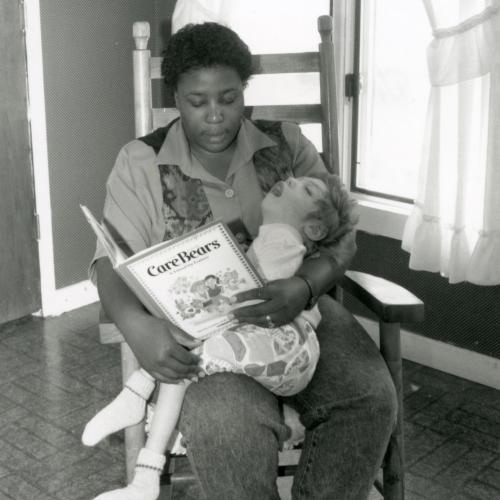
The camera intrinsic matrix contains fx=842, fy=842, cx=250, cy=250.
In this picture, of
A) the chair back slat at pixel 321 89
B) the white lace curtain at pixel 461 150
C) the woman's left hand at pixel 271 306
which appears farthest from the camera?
the white lace curtain at pixel 461 150

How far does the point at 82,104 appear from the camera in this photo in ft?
10.9

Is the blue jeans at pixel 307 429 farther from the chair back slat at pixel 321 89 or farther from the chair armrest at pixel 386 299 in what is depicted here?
the chair back slat at pixel 321 89

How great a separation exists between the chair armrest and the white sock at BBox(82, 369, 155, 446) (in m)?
0.47

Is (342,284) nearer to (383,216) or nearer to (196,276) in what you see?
(196,276)

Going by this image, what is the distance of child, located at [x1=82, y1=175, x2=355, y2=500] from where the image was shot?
1513 mm

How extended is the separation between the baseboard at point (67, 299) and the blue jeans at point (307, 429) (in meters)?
1.93

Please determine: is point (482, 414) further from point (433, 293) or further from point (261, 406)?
point (261, 406)

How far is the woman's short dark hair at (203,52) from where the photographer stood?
68.6 inches

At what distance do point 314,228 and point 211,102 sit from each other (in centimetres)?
34

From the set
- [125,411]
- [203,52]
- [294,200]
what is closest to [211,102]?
[203,52]

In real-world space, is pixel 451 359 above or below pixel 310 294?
below

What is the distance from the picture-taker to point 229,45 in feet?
5.85

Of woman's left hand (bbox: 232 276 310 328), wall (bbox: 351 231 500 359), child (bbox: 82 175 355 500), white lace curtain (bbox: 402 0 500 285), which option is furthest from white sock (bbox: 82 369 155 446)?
wall (bbox: 351 231 500 359)

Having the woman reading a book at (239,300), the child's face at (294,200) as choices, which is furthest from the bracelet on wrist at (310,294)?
the child's face at (294,200)
